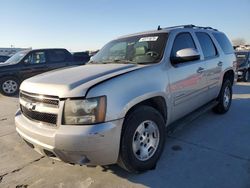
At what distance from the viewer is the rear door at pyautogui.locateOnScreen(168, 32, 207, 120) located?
3.57m

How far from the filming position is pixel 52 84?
278cm

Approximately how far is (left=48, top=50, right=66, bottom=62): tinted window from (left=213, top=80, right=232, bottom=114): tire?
7.14 metres

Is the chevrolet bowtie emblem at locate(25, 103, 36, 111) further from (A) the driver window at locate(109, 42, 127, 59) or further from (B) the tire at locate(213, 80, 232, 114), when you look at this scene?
(B) the tire at locate(213, 80, 232, 114)

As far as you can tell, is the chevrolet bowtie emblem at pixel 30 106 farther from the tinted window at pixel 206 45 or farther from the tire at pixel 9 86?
the tire at pixel 9 86

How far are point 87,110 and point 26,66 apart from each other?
8211 mm

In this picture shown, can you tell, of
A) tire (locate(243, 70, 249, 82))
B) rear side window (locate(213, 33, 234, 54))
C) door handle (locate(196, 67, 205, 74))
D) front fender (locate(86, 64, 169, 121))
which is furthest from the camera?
tire (locate(243, 70, 249, 82))

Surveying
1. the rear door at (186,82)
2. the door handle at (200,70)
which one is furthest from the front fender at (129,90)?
the door handle at (200,70)

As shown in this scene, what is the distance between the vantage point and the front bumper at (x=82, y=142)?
2.46 m

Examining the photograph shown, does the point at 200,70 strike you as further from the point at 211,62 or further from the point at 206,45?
the point at 206,45

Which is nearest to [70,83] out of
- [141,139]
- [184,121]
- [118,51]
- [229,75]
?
[141,139]

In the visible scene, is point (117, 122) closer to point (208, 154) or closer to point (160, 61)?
point (160, 61)

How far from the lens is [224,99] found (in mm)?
5461

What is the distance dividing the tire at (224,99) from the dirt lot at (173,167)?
0.86 metres

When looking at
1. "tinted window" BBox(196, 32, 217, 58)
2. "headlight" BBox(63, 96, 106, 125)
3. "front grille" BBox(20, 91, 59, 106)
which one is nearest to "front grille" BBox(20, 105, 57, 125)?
"front grille" BBox(20, 91, 59, 106)
